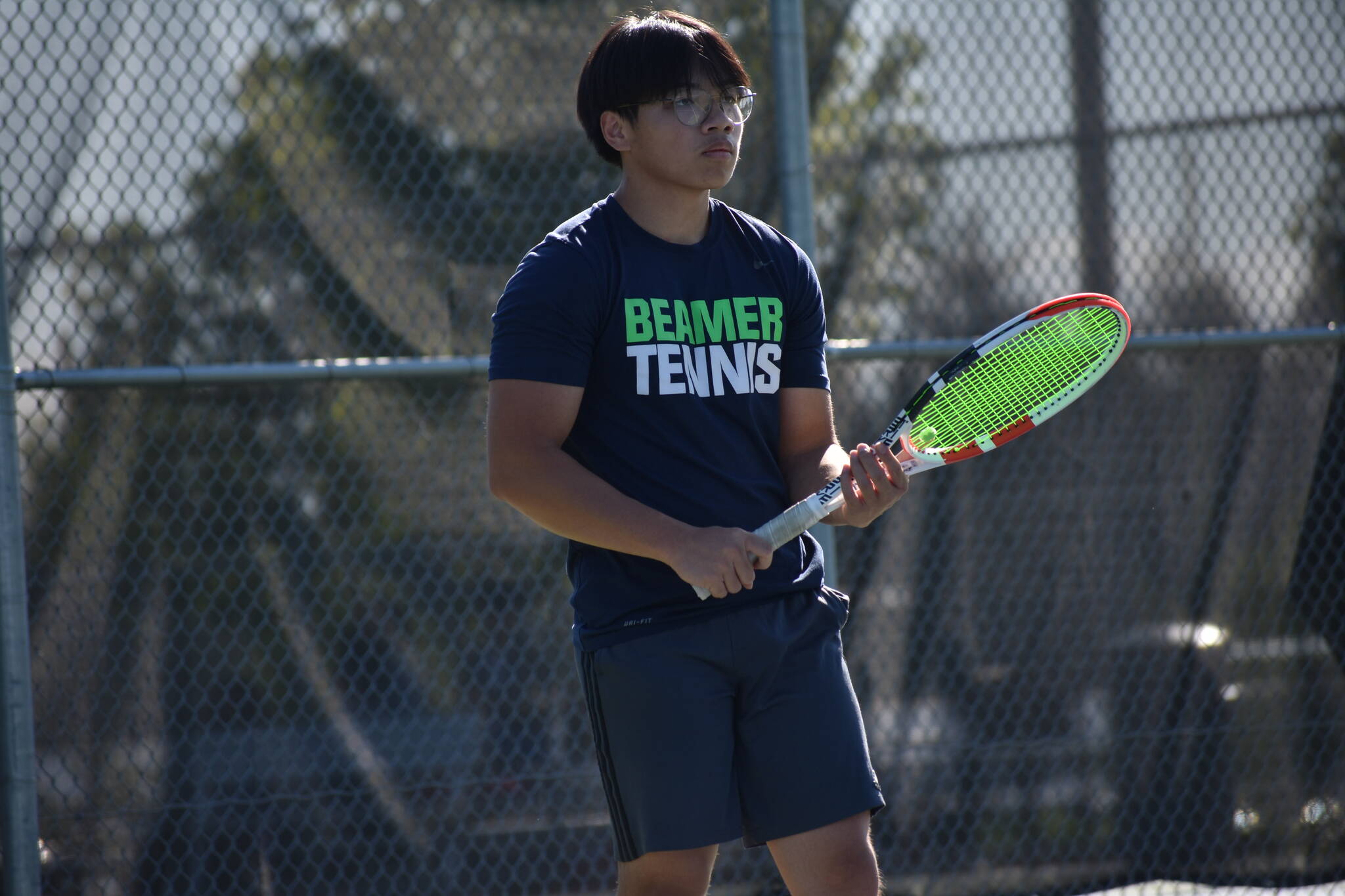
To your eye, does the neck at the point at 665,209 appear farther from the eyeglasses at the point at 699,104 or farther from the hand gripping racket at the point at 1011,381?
the hand gripping racket at the point at 1011,381

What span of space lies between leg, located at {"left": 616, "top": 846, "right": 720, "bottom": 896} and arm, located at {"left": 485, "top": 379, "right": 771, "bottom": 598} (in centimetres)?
43

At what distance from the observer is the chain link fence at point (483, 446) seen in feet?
11.2

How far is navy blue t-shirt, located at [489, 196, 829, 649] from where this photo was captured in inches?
76.4

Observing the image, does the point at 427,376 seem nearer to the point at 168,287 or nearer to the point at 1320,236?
the point at 168,287

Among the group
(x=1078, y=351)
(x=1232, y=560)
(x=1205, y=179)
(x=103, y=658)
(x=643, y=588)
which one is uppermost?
(x=1205, y=179)

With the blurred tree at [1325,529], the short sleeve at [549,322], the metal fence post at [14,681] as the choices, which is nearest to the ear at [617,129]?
the short sleeve at [549,322]

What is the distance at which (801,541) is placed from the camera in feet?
7.11

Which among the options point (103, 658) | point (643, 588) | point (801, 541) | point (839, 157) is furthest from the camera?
point (839, 157)

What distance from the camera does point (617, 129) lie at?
2096mm

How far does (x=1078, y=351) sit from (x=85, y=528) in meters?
2.63

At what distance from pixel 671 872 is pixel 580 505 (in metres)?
0.60

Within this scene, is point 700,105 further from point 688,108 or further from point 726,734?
point 726,734

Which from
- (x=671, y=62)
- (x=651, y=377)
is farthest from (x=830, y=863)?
(x=671, y=62)

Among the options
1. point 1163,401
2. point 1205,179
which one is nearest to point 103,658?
point 1163,401
